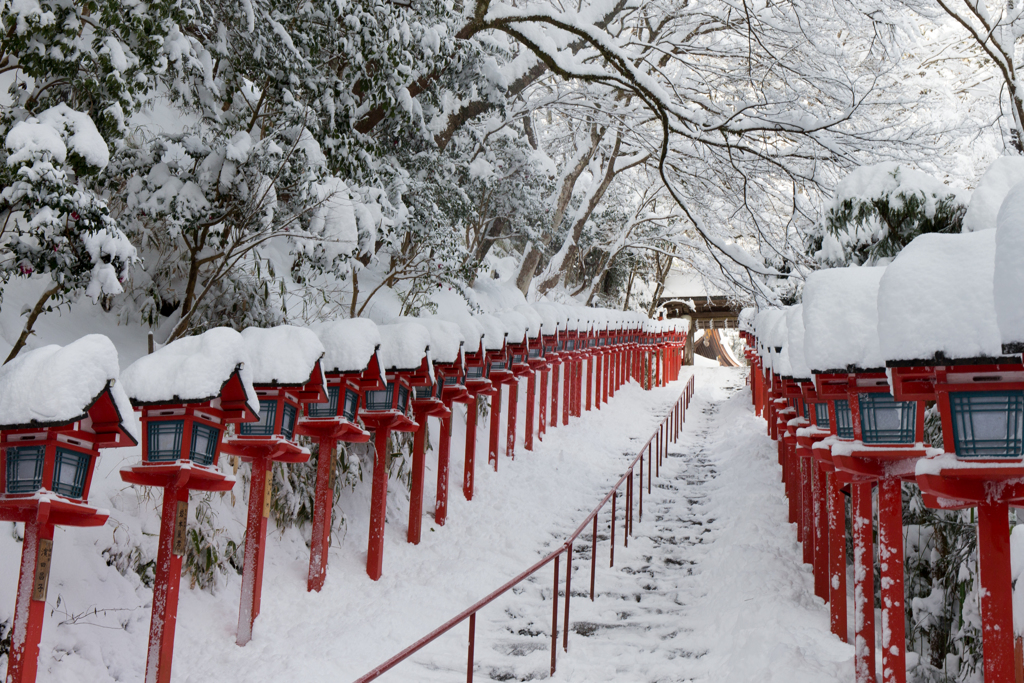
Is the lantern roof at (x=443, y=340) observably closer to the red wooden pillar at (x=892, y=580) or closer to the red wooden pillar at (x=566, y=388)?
the red wooden pillar at (x=892, y=580)

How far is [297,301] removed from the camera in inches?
423

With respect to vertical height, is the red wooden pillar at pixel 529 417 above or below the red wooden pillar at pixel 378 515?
above

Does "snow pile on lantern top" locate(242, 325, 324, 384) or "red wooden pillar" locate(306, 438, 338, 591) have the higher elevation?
"snow pile on lantern top" locate(242, 325, 324, 384)

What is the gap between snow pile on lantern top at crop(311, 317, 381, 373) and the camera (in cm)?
756

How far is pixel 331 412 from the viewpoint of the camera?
756 cm

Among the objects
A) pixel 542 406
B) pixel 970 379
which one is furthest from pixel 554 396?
pixel 970 379

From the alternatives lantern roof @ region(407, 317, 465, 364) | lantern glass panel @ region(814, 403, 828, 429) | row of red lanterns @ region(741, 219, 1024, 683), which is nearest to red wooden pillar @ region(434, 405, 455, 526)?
lantern roof @ region(407, 317, 465, 364)

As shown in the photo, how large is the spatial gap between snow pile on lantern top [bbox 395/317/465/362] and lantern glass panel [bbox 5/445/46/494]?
17.8 ft

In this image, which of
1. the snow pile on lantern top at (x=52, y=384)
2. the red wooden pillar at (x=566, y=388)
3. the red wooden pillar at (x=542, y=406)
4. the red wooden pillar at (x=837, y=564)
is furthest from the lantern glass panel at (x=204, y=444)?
the red wooden pillar at (x=566, y=388)

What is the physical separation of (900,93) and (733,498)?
6344 millimetres

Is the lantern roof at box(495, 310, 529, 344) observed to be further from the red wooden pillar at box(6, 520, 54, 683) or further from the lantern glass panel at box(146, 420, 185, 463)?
the red wooden pillar at box(6, 520, 54, 683)

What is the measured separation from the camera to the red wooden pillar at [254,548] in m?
6.22

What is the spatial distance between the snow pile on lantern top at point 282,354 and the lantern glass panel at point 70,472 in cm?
183

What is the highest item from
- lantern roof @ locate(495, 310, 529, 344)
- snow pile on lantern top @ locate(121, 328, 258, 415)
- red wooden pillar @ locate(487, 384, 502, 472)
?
lantern roof @ locate(495, 310, 529, 344)
